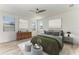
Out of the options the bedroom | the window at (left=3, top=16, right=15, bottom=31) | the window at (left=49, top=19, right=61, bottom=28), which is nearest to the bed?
the bedroom

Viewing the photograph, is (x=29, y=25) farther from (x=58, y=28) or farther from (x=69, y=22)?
(x=69, y=22)

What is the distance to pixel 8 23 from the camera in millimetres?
2455

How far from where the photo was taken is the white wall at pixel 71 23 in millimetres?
2053

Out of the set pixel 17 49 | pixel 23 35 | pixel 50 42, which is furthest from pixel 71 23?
pixel 17 49

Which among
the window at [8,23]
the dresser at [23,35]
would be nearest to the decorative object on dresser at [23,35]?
the dresser at [23,35]

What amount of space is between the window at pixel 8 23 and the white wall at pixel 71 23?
5.18ft

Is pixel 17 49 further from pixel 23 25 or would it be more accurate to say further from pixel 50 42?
pixel 50 42

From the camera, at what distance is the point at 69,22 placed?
82.4 inches

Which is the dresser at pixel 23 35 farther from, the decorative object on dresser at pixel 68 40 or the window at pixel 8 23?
the decorative object on dresser at pixel 68 40

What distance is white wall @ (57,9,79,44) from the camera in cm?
205

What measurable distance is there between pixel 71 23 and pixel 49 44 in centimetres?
90

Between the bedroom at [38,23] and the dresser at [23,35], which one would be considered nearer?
the bedroom at [38,23]
